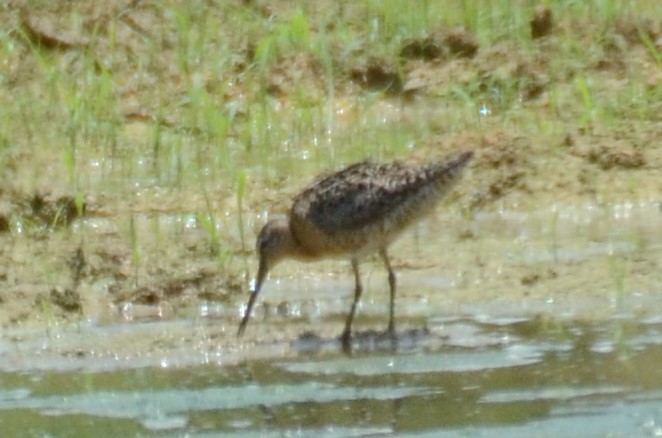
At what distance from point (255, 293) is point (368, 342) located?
727mm

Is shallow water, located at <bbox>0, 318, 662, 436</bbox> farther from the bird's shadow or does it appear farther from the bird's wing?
the bird's wing

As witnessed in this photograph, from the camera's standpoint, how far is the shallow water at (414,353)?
620 centimetres

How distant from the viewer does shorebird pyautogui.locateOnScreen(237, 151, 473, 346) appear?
25.5 feet

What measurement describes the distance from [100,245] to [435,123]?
2.50 m

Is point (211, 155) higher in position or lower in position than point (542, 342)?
higher

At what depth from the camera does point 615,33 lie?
10.9 meters

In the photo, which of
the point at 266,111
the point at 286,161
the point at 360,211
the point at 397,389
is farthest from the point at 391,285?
the point at 266,111

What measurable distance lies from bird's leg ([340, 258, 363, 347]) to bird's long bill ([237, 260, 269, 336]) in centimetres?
41

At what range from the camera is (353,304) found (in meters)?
7.57

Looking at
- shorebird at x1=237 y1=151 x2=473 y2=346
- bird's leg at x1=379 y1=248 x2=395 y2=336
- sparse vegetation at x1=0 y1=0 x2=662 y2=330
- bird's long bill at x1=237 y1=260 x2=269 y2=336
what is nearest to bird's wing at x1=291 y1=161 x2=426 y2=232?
shorebird at x1=237 y1=151 x2=473 y2=346

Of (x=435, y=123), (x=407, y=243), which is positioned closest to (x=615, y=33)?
(x=435, y=123)

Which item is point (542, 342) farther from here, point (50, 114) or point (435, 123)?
point (50, 114)

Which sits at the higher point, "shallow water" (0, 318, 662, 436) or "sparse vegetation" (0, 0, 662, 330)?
"sparse vegetation" (0, 0, 662, 330)

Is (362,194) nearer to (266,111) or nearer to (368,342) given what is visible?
(368,342)
